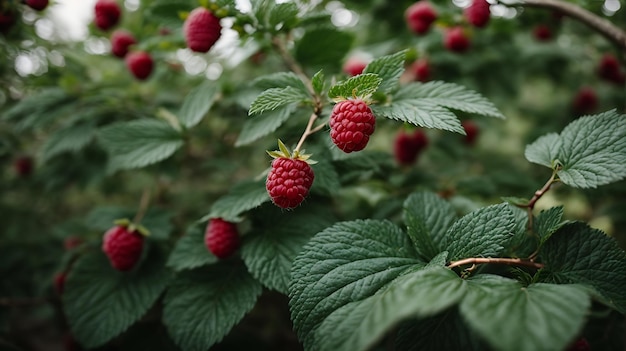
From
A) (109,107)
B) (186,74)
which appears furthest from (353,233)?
(186,74)

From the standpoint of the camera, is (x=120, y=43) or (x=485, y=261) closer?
(x=485, y=261)

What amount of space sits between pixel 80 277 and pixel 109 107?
0.66 metres

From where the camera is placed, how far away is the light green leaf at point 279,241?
97 centimetres

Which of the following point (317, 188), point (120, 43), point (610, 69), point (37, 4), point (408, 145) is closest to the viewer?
point (317, 188)

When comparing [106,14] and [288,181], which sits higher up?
[106,14]

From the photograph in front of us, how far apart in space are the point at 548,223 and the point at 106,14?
1637 mm

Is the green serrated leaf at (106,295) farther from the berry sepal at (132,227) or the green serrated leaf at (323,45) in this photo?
the green serrated leaf at (323,45)

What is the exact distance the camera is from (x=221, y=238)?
1025 millimetres

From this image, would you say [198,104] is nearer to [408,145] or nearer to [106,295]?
[106,295]

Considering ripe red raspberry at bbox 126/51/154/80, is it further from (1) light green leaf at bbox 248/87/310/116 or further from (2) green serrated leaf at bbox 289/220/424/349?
(2) green serrated leaf at bbox 289/220/424/349

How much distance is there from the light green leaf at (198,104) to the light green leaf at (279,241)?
359 millimetres

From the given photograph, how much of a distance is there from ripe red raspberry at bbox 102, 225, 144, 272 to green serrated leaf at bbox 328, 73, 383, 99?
77cm

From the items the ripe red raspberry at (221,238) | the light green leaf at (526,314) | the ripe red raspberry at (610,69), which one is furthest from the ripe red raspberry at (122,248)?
the ripe red raspberry at (610,69)

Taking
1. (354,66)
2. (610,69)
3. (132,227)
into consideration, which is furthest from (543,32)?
A: (132,227)
